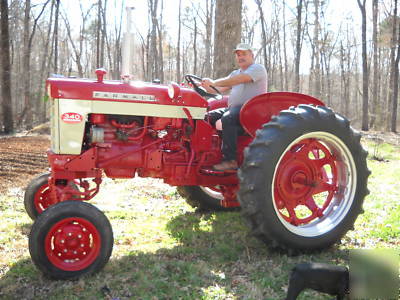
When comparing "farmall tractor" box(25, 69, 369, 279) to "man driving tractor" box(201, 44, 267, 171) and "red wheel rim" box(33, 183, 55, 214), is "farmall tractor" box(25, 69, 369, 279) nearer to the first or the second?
"man driving tractor" box(201, 44, 267, 171)

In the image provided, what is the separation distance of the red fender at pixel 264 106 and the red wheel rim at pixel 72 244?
1.61m

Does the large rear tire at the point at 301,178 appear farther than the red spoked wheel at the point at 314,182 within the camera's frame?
No

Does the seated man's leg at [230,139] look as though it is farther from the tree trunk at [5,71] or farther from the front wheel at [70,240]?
the tree trunk at [5,71]

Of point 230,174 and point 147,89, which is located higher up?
point 147,89

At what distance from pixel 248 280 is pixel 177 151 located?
1381mm

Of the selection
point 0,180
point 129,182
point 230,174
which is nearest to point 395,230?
point 230,174

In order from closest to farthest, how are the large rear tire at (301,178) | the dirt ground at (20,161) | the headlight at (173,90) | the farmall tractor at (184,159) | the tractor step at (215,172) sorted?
1. the farmall tractor at (184,159)
2. the large rear tire at (301,178)
3. the headlight at (173,90)
4. the tractor step at (215,172)
5. the dirt ground at (20,161)

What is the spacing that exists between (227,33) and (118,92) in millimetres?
3896

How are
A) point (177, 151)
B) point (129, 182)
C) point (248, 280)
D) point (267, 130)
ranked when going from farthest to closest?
1. point (129, 182)
2. point (177, 151)
3. point (267, 130)
4. point (248, 280)

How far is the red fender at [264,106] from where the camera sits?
3637 millimetres

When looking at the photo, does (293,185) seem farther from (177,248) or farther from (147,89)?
(147,89)

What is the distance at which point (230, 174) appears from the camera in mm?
4020

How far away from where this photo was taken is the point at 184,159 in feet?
12.5

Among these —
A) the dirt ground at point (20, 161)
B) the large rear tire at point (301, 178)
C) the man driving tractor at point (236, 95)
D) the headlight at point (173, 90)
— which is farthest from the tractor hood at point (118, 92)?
the dirt ground at point (20, 161)
